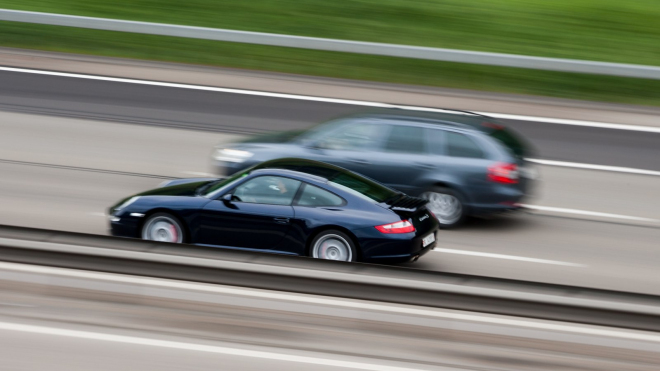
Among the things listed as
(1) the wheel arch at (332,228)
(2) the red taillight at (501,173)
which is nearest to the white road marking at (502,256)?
(2) the red taillight at (501,173)

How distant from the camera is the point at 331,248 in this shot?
32.0 ft

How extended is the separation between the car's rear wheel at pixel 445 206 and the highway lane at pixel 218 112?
4.38 meters

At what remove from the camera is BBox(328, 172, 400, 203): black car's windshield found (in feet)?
32.6

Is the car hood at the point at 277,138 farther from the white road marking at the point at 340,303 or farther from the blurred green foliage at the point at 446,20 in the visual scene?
the blurred green foliage at the point at 446,20

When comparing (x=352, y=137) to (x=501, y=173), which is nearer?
(x=501, y=173)

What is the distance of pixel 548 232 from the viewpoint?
11977 mm

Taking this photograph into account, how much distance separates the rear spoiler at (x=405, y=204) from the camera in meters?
9.88

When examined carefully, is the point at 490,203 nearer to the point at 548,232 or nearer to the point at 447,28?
the point at 548,232

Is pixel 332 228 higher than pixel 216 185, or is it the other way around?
pixel 216 185

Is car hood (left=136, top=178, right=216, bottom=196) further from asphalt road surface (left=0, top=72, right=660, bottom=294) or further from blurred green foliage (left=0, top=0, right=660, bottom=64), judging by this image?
blurred green foliage (left=0, top=0, right=660, bottom=64)

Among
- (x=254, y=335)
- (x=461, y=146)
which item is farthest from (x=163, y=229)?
(x=461, y=146)

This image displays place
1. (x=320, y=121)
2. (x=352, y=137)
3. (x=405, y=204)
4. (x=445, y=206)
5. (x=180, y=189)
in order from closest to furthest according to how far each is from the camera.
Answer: (x=405, y=204) → (x=180, y=189) → (x=445, y=206) → (x=352, y=137) → (x=320, y=121)

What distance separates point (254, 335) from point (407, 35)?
15.5m

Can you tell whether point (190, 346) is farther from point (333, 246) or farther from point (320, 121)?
point (320, 121)
